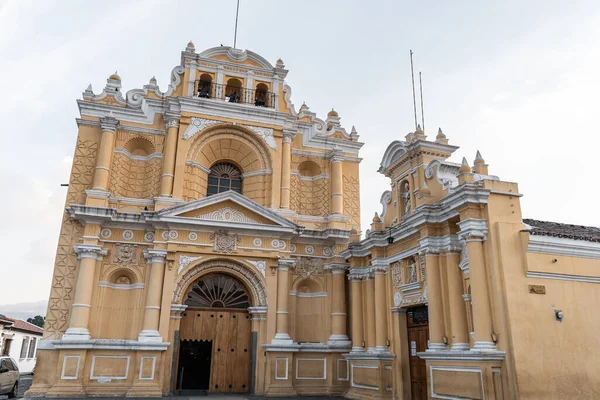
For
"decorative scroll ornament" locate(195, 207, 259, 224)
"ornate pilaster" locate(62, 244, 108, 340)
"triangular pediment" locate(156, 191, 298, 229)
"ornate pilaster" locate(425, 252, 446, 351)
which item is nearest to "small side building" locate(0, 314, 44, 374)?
"ornate pilaster" locate(62, 244, 108, 340)

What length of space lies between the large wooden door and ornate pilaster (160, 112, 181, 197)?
957 cm

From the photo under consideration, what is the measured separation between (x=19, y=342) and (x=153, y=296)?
953 inches

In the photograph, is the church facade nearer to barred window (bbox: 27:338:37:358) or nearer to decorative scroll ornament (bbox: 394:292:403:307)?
decorative scroll ornament (bbox: 394:292:403:307)

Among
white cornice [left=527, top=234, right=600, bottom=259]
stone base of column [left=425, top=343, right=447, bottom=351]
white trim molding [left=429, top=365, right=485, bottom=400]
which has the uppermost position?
white cornice [left=527, top=234, right=600, bottom=259]

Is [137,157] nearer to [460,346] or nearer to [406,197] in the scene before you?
[406,197]

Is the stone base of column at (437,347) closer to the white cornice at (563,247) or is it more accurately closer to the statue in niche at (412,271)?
the statue in niche at (412,271)

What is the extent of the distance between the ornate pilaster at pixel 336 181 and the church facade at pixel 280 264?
0.22ft

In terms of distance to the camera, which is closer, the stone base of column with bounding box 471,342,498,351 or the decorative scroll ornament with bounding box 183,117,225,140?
the stone base of column with bounding box 471,342,498,351

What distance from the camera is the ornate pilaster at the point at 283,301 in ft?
56.7

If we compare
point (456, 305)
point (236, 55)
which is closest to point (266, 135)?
point (236, 55)

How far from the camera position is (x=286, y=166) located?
19656mm

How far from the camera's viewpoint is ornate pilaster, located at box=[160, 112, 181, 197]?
18.1m

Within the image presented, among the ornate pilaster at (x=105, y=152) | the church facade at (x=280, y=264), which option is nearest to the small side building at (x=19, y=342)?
the church facade at (x=280, y=264)

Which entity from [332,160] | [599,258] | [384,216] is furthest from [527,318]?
[332,160]
